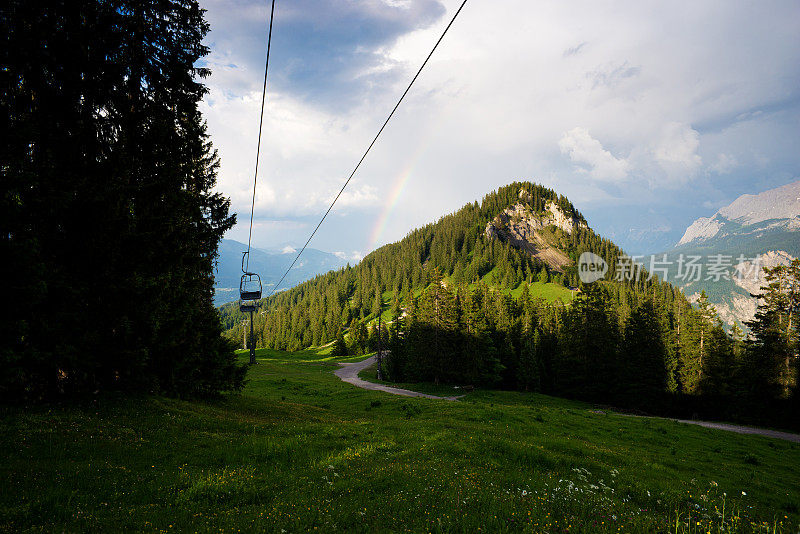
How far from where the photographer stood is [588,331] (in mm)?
56375

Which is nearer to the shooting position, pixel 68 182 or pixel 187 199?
pixel 68 182

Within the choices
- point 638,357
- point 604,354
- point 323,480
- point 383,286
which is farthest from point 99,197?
point 383,286

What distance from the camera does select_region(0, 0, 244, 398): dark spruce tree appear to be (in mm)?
11766

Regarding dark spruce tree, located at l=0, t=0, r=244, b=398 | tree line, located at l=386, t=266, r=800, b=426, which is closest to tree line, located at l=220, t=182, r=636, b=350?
tree line, located at l=386, t=266, r=800, b=426

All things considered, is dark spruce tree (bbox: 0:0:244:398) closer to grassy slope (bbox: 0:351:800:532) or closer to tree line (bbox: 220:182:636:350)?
grassy slope (bbox: 0:351:800:532)

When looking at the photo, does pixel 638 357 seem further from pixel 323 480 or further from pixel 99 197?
pixel 99 197

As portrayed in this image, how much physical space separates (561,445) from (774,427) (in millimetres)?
46986

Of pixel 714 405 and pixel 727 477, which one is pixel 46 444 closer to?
pixel 727 477

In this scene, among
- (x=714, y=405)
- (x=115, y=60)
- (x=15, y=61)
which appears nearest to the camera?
(x=15, y=61)

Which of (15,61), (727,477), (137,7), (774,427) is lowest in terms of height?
(774,427)

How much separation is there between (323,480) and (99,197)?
1353cm

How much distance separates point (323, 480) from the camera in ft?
28.1

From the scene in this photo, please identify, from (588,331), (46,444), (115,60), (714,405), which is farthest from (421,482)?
(714,405)

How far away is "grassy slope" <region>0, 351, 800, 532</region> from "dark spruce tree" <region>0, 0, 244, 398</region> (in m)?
2.22
